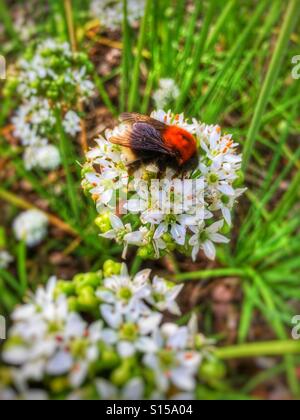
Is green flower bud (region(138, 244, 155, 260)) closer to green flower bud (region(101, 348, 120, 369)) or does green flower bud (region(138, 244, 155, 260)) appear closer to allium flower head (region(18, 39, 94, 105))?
green flower bud (region(101, 348, 120, 369))

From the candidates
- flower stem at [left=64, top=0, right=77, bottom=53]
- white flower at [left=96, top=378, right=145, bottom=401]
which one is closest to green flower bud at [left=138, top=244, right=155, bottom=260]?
white flower at [left=96, top=378, right=145, bottom=401]

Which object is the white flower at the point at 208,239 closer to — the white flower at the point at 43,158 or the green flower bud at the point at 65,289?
the green flower bud at the point at 65,289

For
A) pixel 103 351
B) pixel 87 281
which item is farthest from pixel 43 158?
pixel 103 351

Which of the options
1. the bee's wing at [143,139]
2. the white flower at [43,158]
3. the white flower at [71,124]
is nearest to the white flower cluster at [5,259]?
the white flower at [43,158]

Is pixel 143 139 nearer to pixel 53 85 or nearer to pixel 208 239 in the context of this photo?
pixel 208 239
